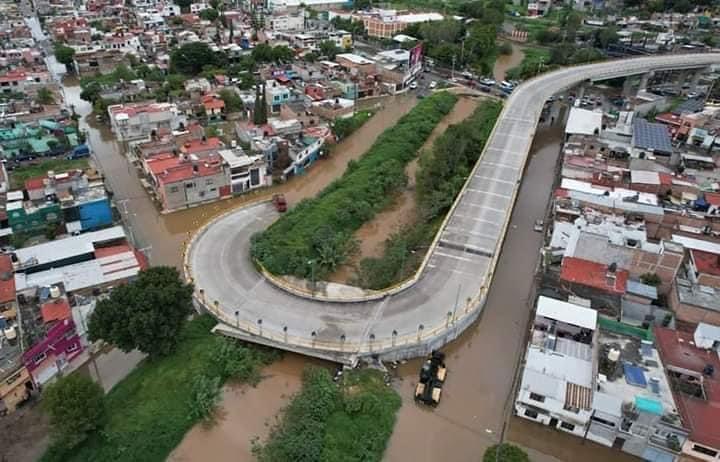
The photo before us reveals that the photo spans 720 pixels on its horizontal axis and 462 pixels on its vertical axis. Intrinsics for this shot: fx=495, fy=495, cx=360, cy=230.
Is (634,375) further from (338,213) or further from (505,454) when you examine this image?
(338,213)

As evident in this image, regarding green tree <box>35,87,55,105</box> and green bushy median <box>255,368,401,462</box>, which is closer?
green bushy median <box>255,368,401,462</box>

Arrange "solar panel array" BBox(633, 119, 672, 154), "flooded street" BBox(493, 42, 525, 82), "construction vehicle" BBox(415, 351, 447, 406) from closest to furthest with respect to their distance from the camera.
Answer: "construction vehicle" BBox(415, 351, 447, 406) → "solar panel array" BBox(633, 119, 672, 154) → "flooded street" BBox(493, 42, 525, 82)

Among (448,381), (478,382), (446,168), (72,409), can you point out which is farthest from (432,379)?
(446,168)

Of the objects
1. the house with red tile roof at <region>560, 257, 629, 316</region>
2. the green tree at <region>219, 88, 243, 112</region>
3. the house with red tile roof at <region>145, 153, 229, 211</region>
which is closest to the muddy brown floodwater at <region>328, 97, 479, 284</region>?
the house with red tile roof at <region>145, 153, 229, 211</region>

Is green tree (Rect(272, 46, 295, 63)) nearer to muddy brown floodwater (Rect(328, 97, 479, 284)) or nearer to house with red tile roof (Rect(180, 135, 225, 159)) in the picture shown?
house with red tile roof (Rect(180, 135, 225, 159))

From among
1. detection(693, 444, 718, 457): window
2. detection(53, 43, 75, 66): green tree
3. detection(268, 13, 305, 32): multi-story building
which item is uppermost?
detection(268, 13, 305, 32): multi-story building

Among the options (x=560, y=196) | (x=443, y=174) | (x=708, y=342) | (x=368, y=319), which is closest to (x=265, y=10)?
(x=443, y=174)

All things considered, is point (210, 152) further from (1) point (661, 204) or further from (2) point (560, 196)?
(1) point (661, 204)
